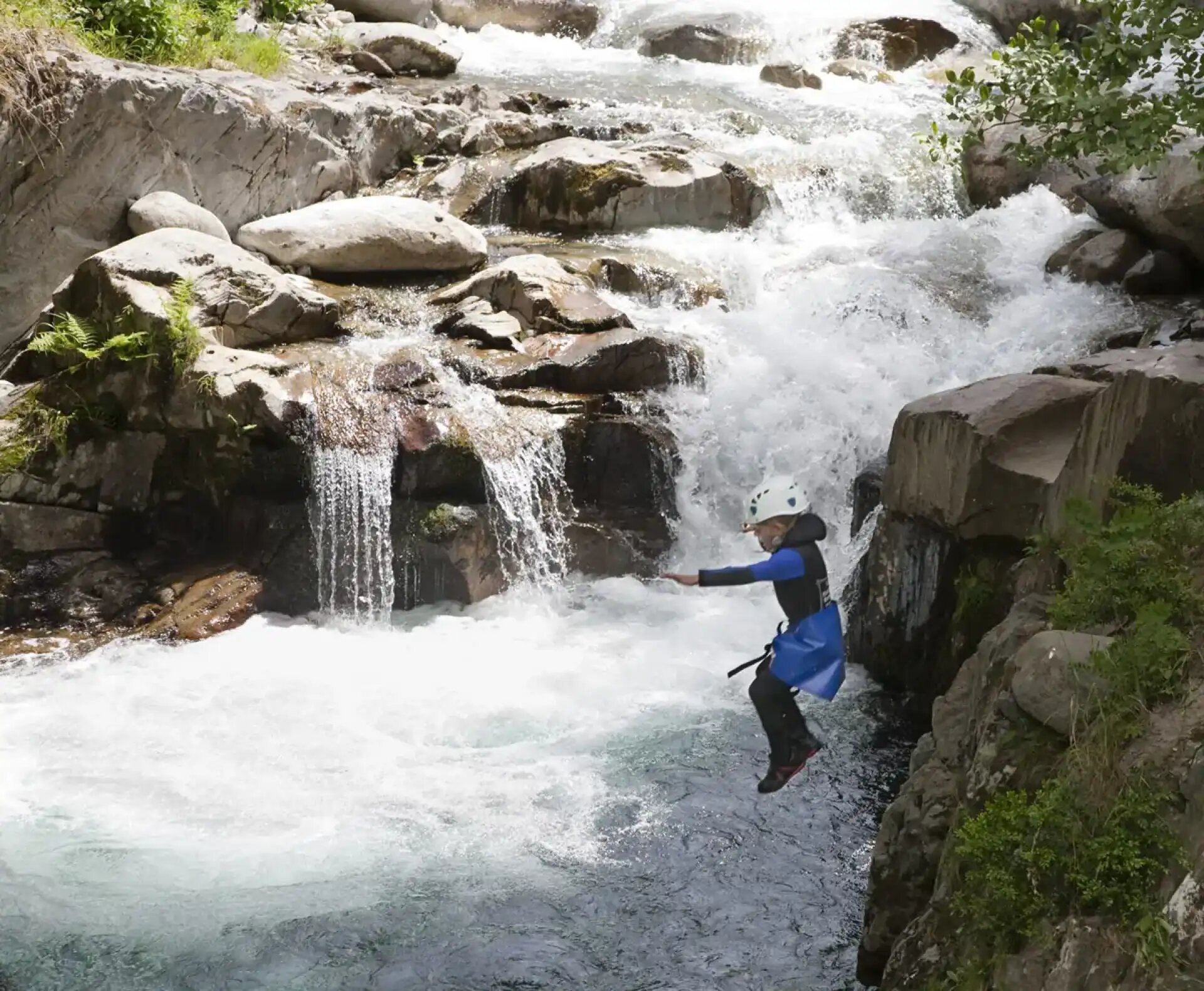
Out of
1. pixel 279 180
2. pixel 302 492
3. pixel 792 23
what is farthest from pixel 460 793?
pixel 792 23

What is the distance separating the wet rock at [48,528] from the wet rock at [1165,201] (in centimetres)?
892

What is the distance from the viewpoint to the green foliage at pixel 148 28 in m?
11.7

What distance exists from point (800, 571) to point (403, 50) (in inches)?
548

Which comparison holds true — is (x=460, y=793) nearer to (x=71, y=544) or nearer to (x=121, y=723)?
(x=121, y=723)

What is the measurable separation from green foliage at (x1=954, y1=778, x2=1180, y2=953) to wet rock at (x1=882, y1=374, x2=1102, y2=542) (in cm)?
315

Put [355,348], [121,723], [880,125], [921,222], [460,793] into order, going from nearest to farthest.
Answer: [460,793]
[121,723]
[355,348]
[921,222]
[880,125]

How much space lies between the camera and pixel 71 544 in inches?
386

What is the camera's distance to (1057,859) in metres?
4.17

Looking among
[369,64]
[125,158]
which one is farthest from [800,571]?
[369,64]

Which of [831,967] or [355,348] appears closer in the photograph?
[831,967]

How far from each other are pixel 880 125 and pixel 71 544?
1108 cm

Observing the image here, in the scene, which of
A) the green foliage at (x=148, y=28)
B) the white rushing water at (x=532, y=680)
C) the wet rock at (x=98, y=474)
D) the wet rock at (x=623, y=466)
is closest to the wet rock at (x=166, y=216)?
the green foliage at (x=148, y=28)

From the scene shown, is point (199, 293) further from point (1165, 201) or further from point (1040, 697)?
point (1165, 201)

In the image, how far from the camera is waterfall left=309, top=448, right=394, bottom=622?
9703 mm
